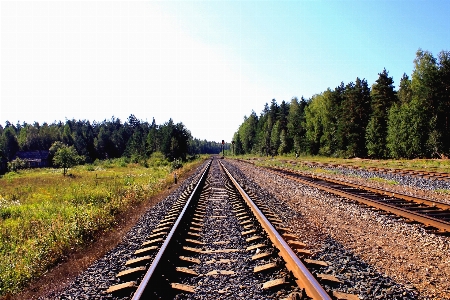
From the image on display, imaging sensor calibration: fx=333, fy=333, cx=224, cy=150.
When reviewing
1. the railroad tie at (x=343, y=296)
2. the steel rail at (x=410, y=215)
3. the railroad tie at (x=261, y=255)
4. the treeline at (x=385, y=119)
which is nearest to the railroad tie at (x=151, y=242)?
the railroad tie at (x=261, y=255)

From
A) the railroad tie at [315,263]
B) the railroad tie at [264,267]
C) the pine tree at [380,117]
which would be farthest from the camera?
the pine tree at [380,117]

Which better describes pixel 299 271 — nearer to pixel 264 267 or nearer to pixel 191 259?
pixel 264 267

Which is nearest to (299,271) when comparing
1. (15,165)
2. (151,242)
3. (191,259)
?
(191,259)

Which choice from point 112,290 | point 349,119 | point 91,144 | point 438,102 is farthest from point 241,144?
point 112,290

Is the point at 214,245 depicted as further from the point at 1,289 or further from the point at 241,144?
the point at 241,144

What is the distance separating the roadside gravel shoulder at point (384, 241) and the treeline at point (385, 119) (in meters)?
34.8

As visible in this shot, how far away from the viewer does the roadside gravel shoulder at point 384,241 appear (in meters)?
4.27

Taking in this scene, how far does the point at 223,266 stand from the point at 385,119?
158ft

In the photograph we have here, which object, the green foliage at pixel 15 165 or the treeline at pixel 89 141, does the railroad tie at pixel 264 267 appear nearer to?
the green foliage at pixel 15 165

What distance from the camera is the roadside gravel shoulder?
168 inches

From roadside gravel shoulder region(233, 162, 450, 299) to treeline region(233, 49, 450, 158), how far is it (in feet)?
114

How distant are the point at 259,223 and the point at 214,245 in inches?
58.1

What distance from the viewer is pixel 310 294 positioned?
3355 mm

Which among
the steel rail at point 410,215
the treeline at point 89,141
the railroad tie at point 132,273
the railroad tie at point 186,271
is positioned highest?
the treeline at point 89,141
